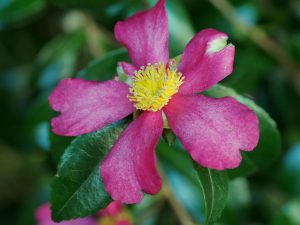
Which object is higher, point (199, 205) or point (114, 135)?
point (114, 135)

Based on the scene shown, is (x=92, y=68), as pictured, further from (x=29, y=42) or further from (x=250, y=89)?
(x=29, y=42)

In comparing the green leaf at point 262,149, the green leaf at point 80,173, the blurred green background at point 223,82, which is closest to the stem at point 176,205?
the blurred green background at point 223,82

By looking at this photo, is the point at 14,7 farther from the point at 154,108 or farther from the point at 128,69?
the point at 154,108

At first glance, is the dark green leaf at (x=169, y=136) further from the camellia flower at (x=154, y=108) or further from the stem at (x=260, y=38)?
the stem at (x=260, y=38)

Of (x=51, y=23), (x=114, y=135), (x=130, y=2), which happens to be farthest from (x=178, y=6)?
(x=51, y=23)

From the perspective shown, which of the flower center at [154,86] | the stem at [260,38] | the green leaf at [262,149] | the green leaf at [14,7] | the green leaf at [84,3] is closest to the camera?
the flower center at [154,86]

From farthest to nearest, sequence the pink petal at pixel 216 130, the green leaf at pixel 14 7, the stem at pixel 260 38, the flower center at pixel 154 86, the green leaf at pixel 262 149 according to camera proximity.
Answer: the stem at pixel 260 38
the green leaf at pixel 14 7
the green leaf at pixel 262 149
the flower center at pixel 154 86
the pink petal at pixel 216 130
